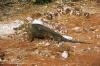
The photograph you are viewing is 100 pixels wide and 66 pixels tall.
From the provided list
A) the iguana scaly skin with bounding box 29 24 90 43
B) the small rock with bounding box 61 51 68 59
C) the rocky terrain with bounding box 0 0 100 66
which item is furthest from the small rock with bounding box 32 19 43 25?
the small rock with bounding box 61 51 68 59

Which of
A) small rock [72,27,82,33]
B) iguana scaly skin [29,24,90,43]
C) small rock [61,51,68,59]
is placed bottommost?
small rock [61,51,68,59]

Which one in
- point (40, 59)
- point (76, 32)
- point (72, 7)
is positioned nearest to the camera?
point (40, 59)

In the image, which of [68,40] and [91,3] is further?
[91,3]

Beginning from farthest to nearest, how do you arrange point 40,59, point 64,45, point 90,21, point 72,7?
point 72,7
point 90,21
point 64,45
point 40,59

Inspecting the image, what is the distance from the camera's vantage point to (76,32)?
7.34m

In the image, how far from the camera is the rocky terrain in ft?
20.2

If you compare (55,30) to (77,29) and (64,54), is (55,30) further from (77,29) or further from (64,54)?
(64,54)

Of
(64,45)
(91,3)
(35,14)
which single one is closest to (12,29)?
(35,14)

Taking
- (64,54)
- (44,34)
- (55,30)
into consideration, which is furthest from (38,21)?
(64,54)

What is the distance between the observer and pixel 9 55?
6.41 meters

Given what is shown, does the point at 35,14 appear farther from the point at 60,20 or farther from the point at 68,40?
the point at 68,40

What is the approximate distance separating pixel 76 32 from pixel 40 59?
146 centimetres

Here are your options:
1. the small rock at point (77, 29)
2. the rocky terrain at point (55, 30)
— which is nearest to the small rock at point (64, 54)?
the rocky terrain at point (55, 30)

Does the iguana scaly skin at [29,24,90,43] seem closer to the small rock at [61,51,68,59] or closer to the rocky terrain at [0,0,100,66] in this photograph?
the rocky terrain at [0,0,100,66]
